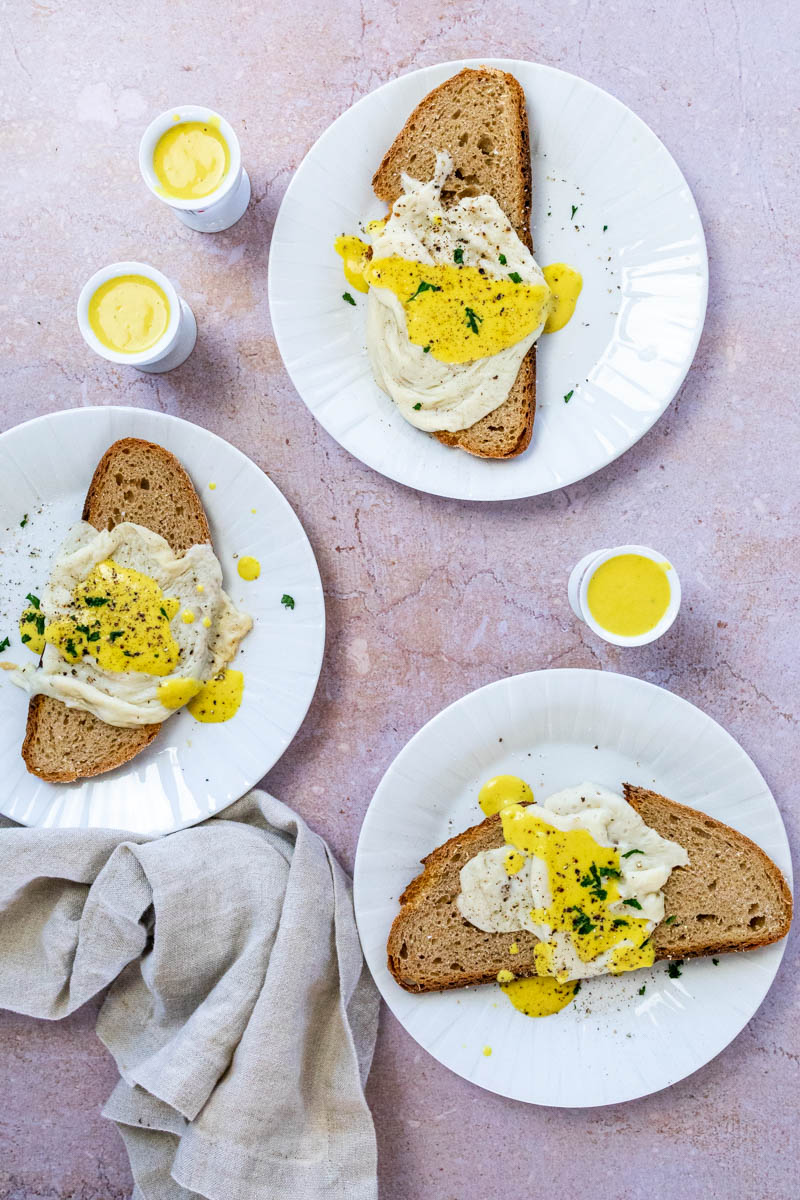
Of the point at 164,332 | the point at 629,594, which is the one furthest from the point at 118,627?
the point at 629,594

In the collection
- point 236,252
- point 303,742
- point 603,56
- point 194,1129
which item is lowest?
point 194,1129

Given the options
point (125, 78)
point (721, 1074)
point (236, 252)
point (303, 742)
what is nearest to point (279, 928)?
point (303, 742)

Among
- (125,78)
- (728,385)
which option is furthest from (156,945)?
(125,78)

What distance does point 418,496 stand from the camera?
262 centimetres

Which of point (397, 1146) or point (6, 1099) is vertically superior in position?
point (6, 1099)

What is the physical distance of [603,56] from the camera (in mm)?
2549

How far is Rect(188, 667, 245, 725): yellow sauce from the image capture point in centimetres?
254

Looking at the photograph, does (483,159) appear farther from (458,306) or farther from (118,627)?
(118,627)

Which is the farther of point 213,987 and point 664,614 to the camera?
point 213,987

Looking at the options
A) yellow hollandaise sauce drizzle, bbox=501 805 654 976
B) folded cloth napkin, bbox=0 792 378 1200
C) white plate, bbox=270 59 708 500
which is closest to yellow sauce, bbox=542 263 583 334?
white plate, bbox=270 59 708 500

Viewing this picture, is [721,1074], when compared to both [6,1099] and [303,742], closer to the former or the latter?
[303,742]

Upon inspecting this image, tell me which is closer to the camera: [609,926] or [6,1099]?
[609,926]

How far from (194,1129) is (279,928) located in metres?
0.58

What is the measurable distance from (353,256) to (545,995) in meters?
2.18
